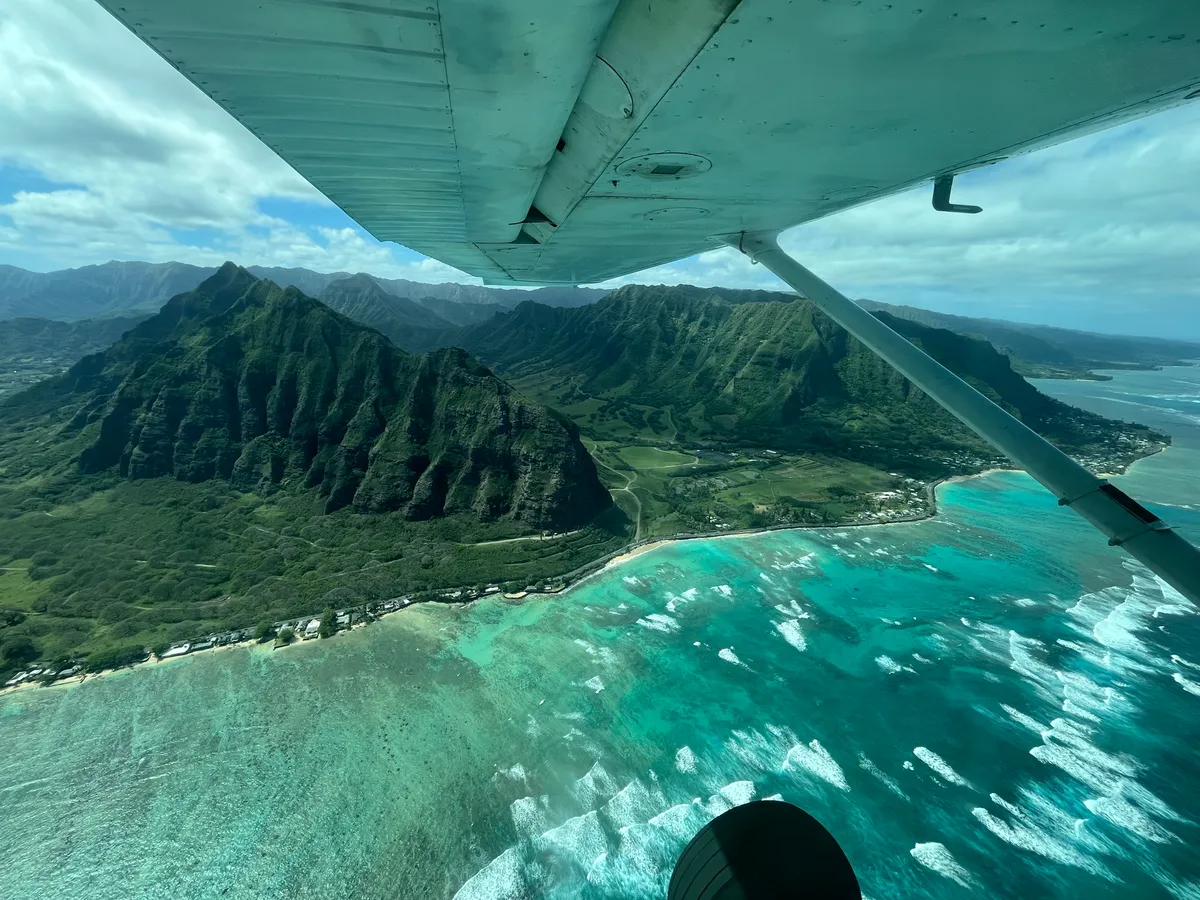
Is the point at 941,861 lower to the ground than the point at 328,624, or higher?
higher

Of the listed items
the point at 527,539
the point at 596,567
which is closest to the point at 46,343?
the point at 527,539

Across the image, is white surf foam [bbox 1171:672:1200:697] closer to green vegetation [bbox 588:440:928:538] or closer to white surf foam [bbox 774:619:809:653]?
white surf foam [bbox 774:619:809:653]

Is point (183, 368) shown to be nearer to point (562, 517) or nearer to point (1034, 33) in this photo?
point (562, 517)

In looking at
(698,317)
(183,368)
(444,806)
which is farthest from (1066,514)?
(183,368)

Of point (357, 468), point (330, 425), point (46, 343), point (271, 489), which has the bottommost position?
point (271, 489)

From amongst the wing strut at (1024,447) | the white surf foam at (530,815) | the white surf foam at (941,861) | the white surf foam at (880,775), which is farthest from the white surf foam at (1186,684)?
the wing strut at (1024,447)

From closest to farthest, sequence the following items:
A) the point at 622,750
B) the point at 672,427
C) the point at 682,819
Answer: the point at 682,819, the point at 622,750, the point at 672,427

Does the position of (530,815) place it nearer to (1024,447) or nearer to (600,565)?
(1024,447)
